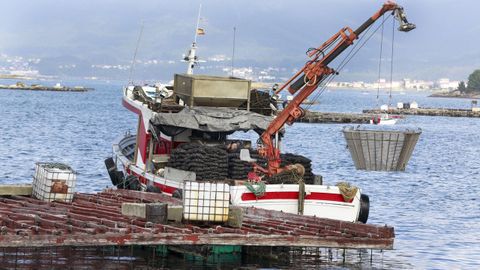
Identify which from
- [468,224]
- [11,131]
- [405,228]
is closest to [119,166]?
[405,228]

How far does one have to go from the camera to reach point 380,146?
40.4 meters

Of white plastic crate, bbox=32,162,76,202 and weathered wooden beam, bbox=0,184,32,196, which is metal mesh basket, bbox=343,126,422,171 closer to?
white plastic crate, bbox=32,162,76,202

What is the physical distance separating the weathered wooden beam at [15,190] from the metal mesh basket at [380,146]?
13.4m

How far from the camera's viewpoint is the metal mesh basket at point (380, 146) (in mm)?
40281

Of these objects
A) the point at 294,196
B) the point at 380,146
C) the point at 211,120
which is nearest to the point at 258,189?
the point at 294,196

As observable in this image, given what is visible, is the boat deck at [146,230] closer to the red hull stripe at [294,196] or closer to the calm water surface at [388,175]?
the red hull stripe at [294,196]

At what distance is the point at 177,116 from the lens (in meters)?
34.3

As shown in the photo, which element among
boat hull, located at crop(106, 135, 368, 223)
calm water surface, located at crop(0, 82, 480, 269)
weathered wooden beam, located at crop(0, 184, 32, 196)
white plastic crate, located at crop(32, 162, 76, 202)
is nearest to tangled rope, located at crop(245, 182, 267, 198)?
boat hull, located at crop(106, 135, 368, 223)

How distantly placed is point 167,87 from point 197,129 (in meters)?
6.52

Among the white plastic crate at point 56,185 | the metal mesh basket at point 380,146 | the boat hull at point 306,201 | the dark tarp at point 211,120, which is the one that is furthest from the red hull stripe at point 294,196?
the metal mesh basket at point 380,146

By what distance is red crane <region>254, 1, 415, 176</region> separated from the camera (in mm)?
33625

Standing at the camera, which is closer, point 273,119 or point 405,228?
point 273,119

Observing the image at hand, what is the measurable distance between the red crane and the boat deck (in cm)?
447

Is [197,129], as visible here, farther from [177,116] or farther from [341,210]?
[341,210]
